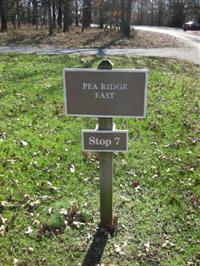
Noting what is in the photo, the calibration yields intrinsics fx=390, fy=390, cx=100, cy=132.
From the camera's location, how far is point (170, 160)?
661cm

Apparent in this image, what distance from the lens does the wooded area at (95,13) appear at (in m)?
32.2

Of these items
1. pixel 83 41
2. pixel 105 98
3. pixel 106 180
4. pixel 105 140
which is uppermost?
pixel 105 98

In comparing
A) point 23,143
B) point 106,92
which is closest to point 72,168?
point 23,143

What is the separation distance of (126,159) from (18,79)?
5386 millimetres

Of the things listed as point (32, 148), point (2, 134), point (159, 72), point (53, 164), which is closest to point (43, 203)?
point (53, 164)

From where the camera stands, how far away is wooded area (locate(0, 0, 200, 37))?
32219 millimetres

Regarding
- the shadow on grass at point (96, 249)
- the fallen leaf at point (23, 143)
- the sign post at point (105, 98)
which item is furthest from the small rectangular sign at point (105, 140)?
the fallen leaf at point (23, 143)

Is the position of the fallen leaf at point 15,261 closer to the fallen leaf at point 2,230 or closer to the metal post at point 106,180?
the fallen leaf at point 2,230

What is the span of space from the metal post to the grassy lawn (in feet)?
0.68

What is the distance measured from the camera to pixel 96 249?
4.36m

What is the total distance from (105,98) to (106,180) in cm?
98

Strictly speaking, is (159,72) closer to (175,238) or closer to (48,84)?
(48,84)

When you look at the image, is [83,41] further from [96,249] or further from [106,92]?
[96,249]

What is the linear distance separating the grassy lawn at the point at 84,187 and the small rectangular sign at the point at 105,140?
109 centimetres
